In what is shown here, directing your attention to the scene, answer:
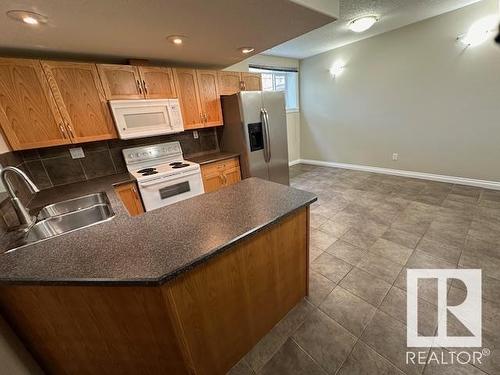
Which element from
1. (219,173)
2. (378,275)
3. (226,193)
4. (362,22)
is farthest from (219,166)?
(362,22)

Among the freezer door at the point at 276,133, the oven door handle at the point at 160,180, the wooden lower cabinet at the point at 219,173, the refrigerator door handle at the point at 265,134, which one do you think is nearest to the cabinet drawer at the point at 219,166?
the wooden lower cabinet at the point at 219,173

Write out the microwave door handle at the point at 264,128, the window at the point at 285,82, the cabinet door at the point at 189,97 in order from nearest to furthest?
the cabinet door at the point at 189,97, the microwave door handle at the point at 264,128, the window at the point at 285,82

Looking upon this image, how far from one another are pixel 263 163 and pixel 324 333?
2.33 meters

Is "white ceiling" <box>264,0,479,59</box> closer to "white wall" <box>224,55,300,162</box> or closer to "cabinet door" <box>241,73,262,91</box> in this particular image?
"white wall" <box>224,55,300,162</box>

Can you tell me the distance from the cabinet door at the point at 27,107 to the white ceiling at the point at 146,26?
208 millimetres

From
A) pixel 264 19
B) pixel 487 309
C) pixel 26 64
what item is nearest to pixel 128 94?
pixel 26 64

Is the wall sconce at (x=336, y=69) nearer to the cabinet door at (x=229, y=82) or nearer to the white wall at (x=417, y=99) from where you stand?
the white wall at (x=417, y=99)

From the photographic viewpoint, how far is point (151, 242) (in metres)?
0.98

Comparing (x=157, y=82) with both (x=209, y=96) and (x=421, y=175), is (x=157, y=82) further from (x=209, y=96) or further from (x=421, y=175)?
(x=421, y=175)

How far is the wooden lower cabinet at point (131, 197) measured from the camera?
224cm

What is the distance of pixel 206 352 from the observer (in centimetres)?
106

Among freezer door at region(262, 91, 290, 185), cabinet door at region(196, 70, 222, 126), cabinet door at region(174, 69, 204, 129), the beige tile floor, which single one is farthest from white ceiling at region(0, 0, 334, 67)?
the beige tile floor

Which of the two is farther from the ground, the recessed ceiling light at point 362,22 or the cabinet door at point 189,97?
the recessed ceiling light at point 362,22

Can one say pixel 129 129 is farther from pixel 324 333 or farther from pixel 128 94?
pixel 324 333
